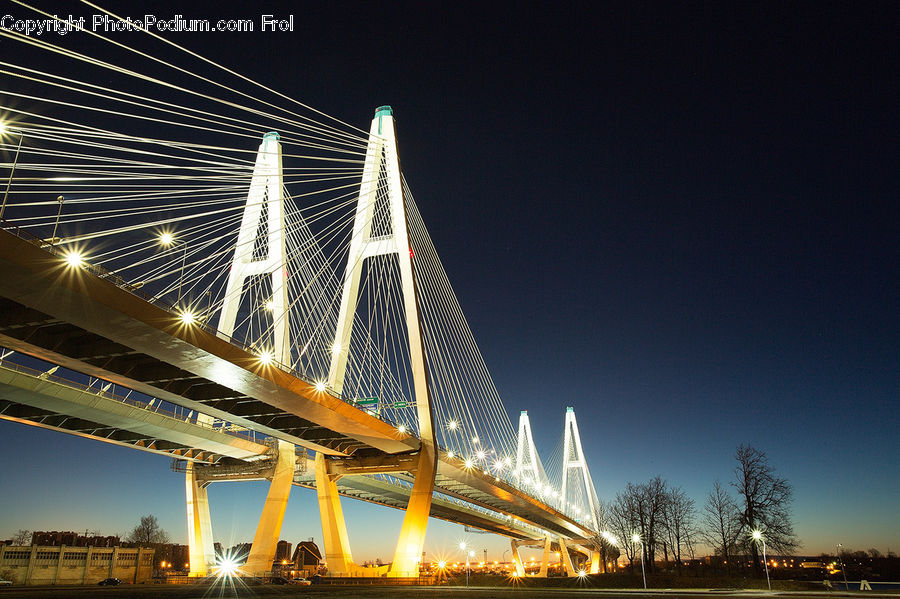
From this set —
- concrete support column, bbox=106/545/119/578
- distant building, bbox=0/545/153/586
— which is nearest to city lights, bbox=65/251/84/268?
distant building, bbox=0/545/153/586

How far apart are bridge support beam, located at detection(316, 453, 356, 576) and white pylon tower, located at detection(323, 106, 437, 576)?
3.09 meters

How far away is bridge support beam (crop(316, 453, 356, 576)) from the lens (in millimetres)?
34312

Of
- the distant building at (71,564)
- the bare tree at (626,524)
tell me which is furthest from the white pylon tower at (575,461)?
the distant building at (71,564)

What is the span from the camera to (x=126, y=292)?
1744 cm

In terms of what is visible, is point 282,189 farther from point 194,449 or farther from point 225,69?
point 194,449

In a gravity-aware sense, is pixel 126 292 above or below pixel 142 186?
below

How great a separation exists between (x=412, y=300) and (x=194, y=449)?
17.9m

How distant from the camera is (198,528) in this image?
1516 inches

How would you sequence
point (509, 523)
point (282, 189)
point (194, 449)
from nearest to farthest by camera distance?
1. point (282, 189)
2. point (194, 449)
3. point (509, 523)

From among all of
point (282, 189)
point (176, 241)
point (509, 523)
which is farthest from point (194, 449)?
point (509, 523)

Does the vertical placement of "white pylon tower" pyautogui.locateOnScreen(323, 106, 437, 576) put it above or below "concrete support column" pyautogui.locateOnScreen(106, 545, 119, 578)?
above

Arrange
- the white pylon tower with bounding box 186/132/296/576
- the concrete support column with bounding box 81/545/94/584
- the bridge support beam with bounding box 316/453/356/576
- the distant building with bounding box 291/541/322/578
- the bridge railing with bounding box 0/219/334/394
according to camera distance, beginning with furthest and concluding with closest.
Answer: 1. the distant building with bounding box 291/541/322/578
2. the concrete support column with bounding box 81/545/94/584
3. the bridge support beam with bounding box 316/453/356/576
4. the white pylon tower with bounding box 186/132/296/576
5. the bridge railing with bounding box 0/219/334/394

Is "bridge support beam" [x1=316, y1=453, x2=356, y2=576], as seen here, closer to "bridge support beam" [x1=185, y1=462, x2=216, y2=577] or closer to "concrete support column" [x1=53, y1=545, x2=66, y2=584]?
"bridge support beam" [x1=185, y1=462, x2=216, y2=577]

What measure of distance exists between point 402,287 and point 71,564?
4424 centimetres
